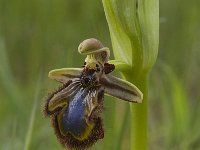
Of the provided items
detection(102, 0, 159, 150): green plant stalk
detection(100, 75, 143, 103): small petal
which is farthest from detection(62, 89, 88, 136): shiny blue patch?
detection(102, 0, 159, 150): green plant stalk

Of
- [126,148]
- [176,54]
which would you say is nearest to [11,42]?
[176,54]

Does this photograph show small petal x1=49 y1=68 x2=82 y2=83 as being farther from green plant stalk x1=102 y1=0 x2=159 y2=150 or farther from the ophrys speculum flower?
green plant stalk x1=102 y1=0 x2=159 y2=150

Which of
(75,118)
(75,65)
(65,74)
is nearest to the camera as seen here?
(75,118)

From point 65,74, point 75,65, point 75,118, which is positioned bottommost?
point 75,65

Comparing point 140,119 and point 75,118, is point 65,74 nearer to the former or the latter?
point 75,118

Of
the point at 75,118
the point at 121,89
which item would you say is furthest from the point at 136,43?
the point at 75,118

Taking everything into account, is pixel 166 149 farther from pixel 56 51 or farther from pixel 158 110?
pixel 56 51
